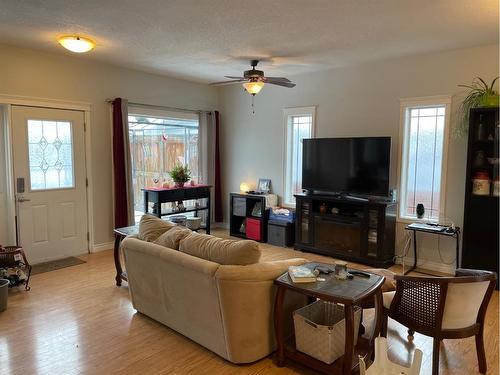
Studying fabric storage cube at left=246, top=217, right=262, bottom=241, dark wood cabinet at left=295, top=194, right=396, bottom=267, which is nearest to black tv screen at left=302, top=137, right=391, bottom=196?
dark wood cabinet at left=295, top=194, right=396, bottom=267

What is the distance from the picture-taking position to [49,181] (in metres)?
Answer: 4.97

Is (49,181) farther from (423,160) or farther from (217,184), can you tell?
(423,160)

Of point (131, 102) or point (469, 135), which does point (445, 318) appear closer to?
point (469, 135)

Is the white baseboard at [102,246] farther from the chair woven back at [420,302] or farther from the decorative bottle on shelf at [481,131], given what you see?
the decorative bottle on shelf at [481,131]

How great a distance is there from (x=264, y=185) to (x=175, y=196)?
1.56m

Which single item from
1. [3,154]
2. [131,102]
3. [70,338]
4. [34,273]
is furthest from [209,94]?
[70,338]

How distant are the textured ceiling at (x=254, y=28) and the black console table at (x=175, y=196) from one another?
76.9 inches

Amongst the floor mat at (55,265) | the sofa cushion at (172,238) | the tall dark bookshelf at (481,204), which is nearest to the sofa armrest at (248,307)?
the sofa cushion at (172,238)

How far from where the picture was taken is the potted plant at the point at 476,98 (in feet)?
13.3

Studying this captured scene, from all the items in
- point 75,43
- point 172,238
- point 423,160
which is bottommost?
point 172,238

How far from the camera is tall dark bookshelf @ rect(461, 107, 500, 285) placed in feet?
13.3

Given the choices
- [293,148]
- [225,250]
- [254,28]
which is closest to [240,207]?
[293,148]

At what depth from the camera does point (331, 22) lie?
355 centimetres

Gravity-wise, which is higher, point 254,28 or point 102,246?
point 254,28
